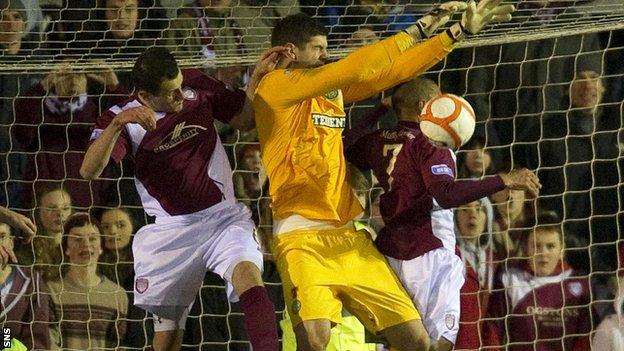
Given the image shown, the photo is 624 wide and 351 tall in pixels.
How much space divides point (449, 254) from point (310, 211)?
627 mm

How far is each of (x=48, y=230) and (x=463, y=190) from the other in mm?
2411

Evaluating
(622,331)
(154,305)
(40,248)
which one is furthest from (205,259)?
(622,331)

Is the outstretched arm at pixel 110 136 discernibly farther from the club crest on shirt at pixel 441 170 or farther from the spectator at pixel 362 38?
the spectator at pixel 362 38

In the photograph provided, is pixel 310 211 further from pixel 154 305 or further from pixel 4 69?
pixel 4 69

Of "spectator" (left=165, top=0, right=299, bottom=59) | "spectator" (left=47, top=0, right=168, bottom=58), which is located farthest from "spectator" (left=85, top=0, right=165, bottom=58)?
"spectator" (left=165, top=0, right=299, bottom=59)

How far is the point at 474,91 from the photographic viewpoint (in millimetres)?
7531

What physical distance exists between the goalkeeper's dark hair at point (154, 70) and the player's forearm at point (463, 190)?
3.65ft

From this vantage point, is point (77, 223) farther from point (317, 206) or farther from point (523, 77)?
point (523, 77)

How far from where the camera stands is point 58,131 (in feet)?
24.5

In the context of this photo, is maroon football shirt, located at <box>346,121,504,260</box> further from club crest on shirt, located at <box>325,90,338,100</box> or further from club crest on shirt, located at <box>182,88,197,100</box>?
club crest on shirt, located at <box>182,88,197,100</box>

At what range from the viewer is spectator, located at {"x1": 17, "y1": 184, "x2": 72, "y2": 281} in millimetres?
7203

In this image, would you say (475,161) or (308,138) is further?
(475,161)

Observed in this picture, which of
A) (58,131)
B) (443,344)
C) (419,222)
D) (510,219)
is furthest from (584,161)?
(58,131)

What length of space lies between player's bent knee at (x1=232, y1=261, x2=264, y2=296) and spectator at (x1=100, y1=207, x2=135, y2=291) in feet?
5.28
